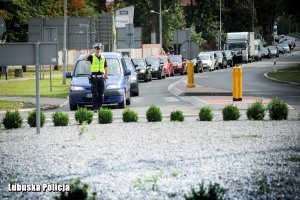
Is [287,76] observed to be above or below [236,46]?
below

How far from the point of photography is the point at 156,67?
51.5m

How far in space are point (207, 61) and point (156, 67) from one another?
44.1ft

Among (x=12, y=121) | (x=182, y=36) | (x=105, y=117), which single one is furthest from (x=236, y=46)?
(x=12, y=121)

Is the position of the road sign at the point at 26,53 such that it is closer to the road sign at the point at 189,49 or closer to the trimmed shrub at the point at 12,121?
the trimmed shrub at the point at 12,121

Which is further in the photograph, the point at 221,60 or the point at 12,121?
the point at 221,60

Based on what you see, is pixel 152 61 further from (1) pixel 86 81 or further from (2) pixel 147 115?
(2) pixel 147 115

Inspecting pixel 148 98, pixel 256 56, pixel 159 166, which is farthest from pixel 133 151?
pixel 256 56

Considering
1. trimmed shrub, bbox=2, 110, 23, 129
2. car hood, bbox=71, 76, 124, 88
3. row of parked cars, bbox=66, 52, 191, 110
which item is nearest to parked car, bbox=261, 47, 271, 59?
row of parked cars, bbox=66, 52, 191, 110

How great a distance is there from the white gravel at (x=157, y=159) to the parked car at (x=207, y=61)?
4771 centimetres

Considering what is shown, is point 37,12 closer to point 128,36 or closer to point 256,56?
point 128,36

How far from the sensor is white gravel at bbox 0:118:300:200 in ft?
27.6

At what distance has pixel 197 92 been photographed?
3148 centimetres

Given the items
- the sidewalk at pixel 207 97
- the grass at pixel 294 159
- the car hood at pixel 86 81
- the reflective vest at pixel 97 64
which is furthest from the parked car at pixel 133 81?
the grass at pixel 294 159

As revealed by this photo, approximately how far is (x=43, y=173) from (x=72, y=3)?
68.4 metres
